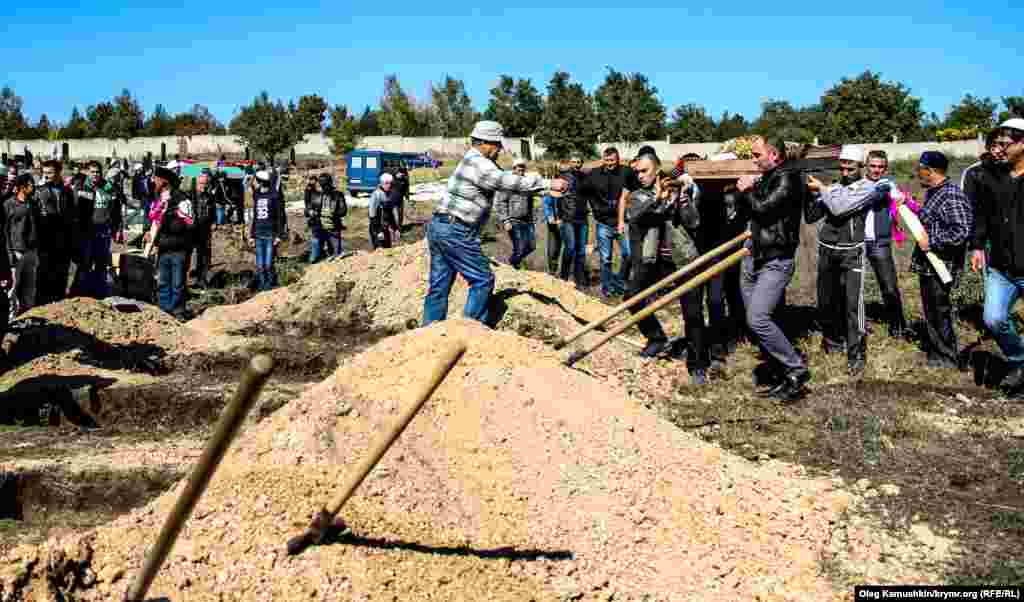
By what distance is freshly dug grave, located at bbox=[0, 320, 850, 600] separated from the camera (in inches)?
158

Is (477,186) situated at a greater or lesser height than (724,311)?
greater

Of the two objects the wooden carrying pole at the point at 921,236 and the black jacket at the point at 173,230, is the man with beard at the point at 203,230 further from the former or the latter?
the wooden carrying pole at the point at 921,236

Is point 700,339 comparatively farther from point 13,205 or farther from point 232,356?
point 13,205

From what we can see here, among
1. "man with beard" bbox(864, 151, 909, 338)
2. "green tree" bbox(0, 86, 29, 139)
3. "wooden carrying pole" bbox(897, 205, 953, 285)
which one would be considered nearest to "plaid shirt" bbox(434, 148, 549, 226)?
"man with beard" bbox(864, 151, 909, 338)

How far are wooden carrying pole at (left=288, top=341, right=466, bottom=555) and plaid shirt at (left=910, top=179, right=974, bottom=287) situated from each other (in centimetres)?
612

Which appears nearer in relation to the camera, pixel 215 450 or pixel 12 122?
pixel 215 450

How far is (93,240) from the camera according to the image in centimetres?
1260

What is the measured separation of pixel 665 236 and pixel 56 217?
7.45m

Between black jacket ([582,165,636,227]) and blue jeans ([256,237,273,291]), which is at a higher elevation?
black jacket ([582,165,636,227])

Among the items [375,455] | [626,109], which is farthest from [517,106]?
[375,455]

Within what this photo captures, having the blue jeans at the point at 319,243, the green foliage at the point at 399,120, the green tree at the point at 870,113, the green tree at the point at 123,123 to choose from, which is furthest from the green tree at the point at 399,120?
the blue jeans at the point at 319,243

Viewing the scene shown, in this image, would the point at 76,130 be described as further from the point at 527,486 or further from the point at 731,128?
the point at 527,486

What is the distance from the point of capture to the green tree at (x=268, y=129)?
49.2 meters

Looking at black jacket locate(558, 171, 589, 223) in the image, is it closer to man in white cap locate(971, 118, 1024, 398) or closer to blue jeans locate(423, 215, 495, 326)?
blue jeans locate(423, 215, 495, 326)
